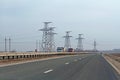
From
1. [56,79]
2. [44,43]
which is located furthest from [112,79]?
[44,43]

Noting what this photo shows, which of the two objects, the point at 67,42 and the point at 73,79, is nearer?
the point at 73,79

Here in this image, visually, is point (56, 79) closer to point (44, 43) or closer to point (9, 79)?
point (9, 79)

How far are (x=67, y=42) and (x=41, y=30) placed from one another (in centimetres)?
4035

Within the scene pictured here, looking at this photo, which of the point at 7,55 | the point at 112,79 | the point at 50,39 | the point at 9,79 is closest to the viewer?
the point at 9,79

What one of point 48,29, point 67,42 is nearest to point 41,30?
point 48,29

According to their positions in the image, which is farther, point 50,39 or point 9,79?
point 50,39

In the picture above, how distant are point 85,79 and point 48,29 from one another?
8457 cm

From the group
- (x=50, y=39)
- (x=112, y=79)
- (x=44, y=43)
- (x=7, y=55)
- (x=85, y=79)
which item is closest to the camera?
(x=85, y=79)

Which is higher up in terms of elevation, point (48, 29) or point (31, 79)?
point (48, 29)

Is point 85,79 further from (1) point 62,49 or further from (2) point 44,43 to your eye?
(1) point 62,49

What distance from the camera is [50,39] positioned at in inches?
4237

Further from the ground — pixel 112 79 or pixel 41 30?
pixel 41 30

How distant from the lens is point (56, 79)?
56.3ft

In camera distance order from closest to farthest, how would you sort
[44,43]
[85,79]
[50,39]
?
[85,79]
[44,43]
[50,39]
